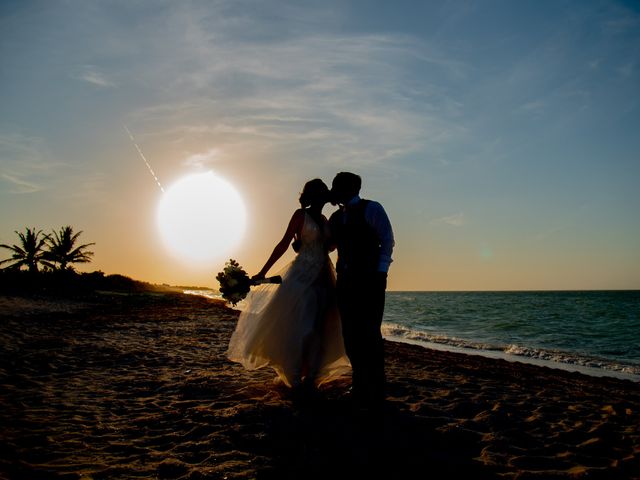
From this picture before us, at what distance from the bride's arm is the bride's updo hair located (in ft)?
A: 0.53

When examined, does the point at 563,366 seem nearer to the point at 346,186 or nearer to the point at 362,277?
the point at 362,277

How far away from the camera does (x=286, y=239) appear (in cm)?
525

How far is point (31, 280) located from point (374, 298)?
35.4 m

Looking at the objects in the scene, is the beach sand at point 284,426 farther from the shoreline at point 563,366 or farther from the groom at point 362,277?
the shoreline at point 563,366

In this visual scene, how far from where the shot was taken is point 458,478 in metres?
3.05

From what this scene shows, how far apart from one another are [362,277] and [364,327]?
545mm

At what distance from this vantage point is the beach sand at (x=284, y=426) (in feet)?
10.5

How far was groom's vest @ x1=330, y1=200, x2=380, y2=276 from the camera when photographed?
4.48 metres

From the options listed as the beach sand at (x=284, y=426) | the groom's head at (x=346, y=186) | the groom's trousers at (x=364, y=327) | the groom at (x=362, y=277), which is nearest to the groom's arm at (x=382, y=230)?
the groom at (x=362, y=277)

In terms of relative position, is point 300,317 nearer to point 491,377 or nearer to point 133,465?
point 133,465

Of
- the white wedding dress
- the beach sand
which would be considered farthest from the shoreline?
the white wedding dress

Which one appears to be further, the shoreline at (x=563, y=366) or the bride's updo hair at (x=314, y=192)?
the shoreline at (x=563, y=366)

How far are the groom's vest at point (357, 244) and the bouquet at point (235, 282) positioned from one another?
969 mm

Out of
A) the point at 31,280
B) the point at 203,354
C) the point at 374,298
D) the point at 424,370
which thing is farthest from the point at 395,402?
the point at 31,280
